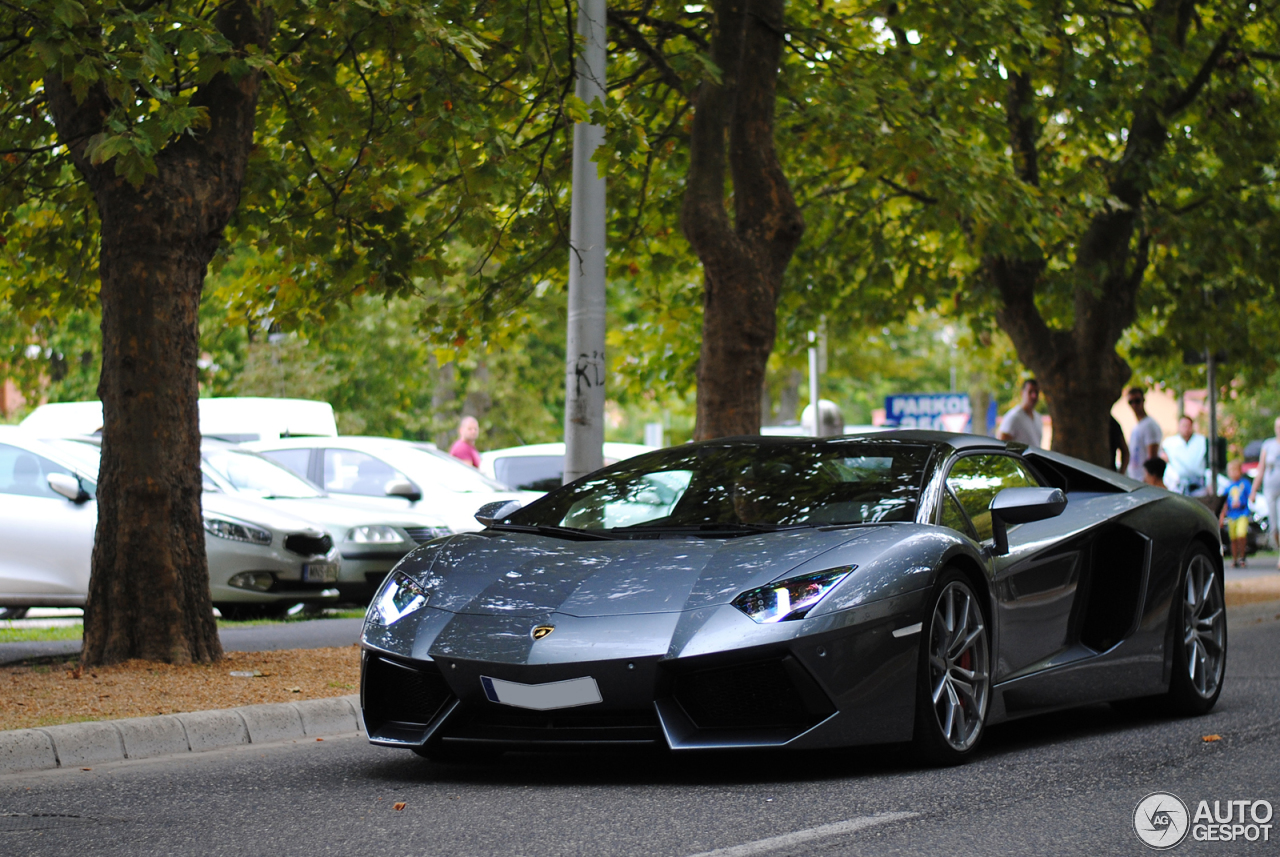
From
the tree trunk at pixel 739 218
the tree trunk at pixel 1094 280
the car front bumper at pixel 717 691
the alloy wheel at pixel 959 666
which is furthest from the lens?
the tree trunk at pixel 1094 280

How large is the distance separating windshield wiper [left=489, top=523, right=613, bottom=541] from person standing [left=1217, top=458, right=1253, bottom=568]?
60.4ft

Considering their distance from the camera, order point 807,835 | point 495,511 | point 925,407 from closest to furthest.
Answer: point 807,835 → point 495,511 → point 925,407

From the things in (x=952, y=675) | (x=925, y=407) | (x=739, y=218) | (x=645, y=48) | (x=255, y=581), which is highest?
(x=645, y=48)

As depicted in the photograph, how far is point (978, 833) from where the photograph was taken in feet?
14.6

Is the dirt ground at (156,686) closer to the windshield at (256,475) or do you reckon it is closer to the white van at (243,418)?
the windshield at (256,475)

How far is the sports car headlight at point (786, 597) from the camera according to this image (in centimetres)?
509

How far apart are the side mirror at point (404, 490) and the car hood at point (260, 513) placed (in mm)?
1837

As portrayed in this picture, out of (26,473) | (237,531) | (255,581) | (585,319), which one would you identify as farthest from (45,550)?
(585,319)

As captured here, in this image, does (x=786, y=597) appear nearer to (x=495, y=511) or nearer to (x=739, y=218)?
(x=495, y=511)

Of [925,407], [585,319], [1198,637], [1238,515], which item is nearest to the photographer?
[1198,637]

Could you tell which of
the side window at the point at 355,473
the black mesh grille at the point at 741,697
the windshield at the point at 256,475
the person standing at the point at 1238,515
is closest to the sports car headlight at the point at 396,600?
the black mesh grille at the point at 741,697

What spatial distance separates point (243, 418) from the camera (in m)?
21.0

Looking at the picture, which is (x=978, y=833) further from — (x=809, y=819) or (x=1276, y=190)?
(x=1276, y=190)

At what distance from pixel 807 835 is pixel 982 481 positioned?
2441mm
